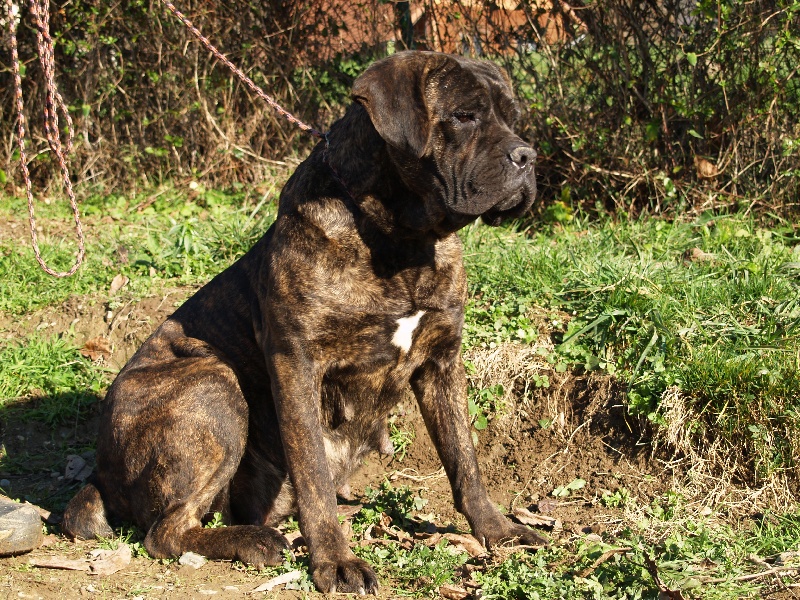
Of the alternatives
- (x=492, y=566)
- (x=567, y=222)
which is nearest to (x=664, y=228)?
(x=567, y=222)

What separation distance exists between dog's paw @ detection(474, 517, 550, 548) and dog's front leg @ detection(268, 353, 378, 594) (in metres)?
0.65

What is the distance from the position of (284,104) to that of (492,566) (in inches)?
218

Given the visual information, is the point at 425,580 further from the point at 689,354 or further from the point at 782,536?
the point at 689,354

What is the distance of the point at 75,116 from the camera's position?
834 centimetres

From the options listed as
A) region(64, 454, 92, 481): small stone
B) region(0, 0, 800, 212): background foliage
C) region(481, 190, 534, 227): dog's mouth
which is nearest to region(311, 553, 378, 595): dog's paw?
region(481, 190, 534, 227): dog's mouth

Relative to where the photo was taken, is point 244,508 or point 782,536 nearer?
point 782,536

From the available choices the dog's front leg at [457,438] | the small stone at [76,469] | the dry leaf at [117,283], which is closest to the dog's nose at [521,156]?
the dog's front leg at [457,438]

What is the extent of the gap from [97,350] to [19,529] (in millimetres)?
2044

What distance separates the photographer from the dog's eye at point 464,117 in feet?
11.5

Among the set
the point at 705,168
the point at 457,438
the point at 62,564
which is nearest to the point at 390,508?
the point at 457,438

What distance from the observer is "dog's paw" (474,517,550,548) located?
3701 millimetres

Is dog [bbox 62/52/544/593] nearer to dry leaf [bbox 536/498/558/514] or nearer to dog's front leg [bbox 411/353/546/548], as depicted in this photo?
dog's front leg [bbox 411/353/546/548]

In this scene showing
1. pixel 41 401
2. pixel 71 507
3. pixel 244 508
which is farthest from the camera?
pixel 41 401

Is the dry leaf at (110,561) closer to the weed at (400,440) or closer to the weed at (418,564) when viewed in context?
the weed at (418,564)
